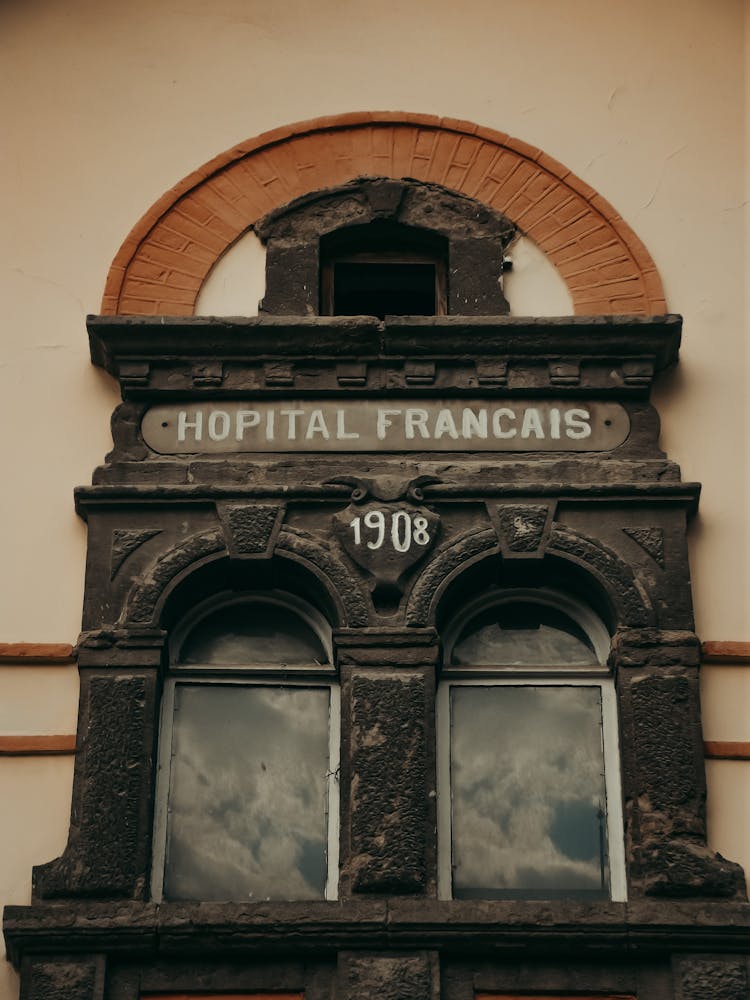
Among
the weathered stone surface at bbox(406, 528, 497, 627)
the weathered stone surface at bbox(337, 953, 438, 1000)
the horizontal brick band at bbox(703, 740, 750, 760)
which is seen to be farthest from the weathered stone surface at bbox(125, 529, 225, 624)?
the horizontal brick band at bbox(703, 740, 750, 760)

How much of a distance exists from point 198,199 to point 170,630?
2.35m

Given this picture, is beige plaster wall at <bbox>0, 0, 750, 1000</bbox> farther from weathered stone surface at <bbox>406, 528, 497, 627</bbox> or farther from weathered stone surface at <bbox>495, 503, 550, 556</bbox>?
weathered stone surface at <bbox>406, 528, 497, 627</bbox>

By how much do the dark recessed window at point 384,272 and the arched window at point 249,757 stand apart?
178 centimetres

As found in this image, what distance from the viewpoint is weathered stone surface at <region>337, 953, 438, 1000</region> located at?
28.3 ft

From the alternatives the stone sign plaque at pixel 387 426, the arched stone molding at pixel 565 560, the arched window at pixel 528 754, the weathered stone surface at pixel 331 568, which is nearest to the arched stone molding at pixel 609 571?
the arched stone molding at pixel 565 560

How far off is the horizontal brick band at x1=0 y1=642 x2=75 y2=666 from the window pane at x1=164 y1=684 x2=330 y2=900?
0.54m

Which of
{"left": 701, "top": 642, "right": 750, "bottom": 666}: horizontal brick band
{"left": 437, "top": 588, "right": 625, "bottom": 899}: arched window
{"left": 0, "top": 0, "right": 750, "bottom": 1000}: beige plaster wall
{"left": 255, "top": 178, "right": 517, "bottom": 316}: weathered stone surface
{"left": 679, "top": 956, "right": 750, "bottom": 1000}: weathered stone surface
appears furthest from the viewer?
{"left": 255, "top": 178, "right": 517, "bottom": 316}: weathered stone surface

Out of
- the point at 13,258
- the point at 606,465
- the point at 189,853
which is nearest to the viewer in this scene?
the point at 189,853

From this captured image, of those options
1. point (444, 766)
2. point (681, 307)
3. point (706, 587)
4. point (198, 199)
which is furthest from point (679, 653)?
point (198, 199)

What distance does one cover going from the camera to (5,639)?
9586 millimetres

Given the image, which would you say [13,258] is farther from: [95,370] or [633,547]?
[633,547]

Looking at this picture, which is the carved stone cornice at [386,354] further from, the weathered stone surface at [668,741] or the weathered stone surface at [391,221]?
the weathered stone surface at [668,741]

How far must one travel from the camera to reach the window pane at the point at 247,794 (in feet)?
30.1

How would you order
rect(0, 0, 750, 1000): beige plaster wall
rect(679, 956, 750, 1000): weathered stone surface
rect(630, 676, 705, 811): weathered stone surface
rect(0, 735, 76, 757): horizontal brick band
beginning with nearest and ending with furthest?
rect(679, 956, 750, 1000): weathered stone surface, rect(630, 676, 705, 811): weathered stone surface, rect(0, 735, 76, 757): horizontal brick band, rect(0, 0, 750, 1000): beige plaster wall
